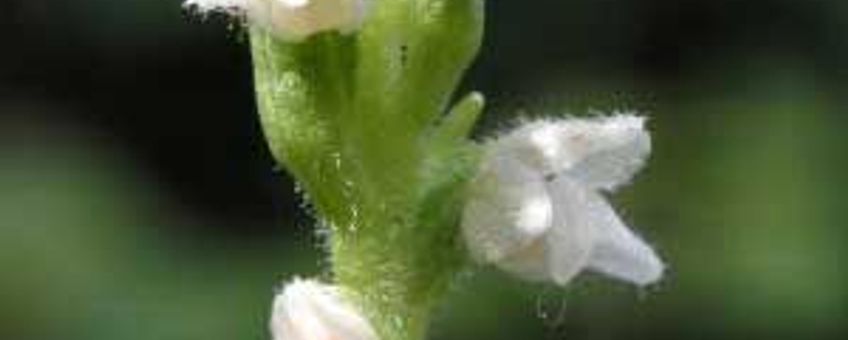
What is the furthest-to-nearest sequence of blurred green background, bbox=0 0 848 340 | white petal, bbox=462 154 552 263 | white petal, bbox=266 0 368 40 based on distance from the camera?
blurred green background, bbox=0 0 848 340 < white petal, bbox=462 154 552 263 < white petal, bbox=266 0 368 40

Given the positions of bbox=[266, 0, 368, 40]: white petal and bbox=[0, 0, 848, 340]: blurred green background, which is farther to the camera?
bbox=[0, 0, 848, 340]: blurred green background

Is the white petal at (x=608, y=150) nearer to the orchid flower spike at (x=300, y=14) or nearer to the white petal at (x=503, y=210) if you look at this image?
the white petal at (x=503, y=210)

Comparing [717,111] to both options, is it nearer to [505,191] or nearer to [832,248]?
[832,248]

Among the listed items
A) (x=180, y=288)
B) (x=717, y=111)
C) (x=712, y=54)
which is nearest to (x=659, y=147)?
(x=717, y=111)

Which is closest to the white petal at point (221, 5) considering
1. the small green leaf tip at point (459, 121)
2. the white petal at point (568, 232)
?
the small green leaf tip at point (459, 121)

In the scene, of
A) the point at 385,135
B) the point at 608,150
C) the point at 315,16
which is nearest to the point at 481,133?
the point at 608,150

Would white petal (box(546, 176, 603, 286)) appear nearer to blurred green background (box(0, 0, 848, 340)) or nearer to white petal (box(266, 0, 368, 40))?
white petal (box(266, 0, 368, 40))

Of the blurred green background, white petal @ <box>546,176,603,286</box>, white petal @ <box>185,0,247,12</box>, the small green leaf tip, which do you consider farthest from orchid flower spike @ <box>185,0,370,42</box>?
the blurred green background
